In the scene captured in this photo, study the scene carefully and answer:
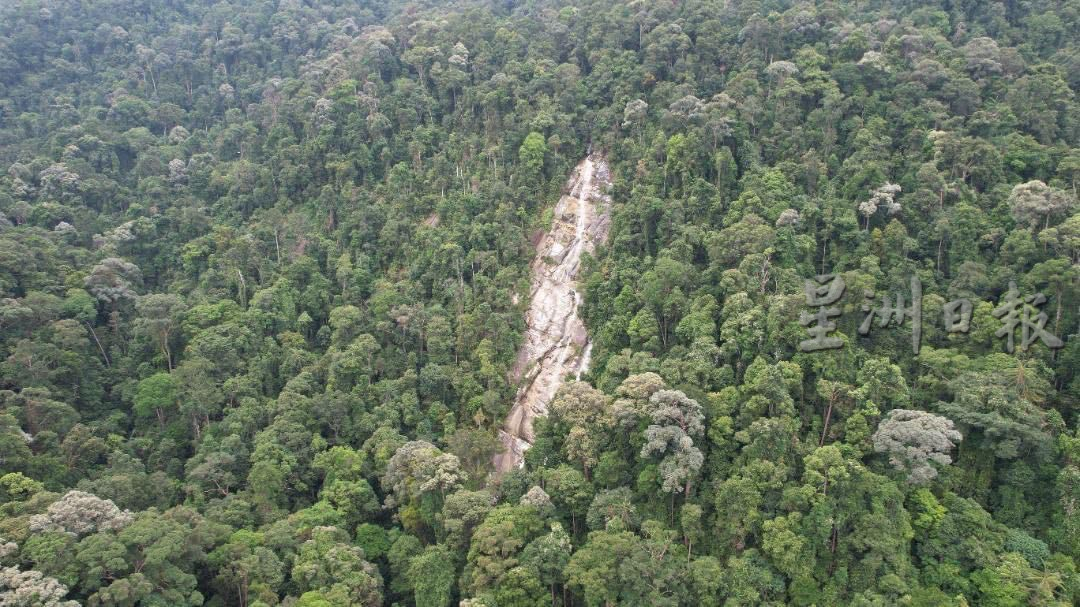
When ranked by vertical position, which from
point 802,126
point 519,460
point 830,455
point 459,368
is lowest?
point 519,460

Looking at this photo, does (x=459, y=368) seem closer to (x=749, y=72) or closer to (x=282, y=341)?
(x=282, y=341)

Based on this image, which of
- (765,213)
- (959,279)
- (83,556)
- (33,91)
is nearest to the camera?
(83,556)

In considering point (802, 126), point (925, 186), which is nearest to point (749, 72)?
point (802, 126)

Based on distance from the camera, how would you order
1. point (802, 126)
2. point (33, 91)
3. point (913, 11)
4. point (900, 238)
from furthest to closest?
1. point (33, 91)
2. point (913, 11)
3. point (802, 126)
4. point (900, 238)

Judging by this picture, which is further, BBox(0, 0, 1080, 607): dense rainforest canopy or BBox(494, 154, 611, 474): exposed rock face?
BBox(494, 154, 611, 474): exposed rock face
